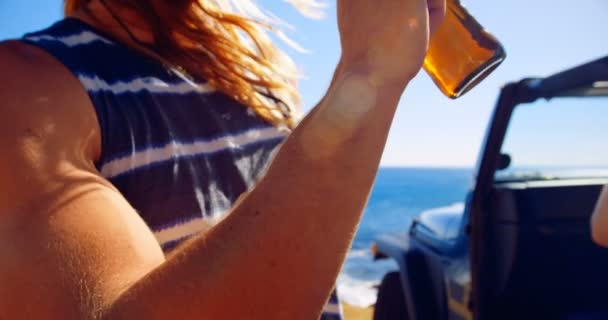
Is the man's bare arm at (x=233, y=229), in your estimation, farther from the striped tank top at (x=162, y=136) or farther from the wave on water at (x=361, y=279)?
the wave on water at (x=361, y=279)

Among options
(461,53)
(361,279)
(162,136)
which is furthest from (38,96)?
(361,279)

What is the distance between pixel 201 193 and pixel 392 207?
187ft

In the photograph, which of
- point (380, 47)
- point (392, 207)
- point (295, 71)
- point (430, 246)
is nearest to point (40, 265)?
point (380, 47)

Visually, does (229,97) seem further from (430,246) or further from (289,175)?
(430,246)

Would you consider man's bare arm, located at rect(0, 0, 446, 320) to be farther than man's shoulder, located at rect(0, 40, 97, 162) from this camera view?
No

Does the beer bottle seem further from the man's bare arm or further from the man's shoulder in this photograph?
the man's shoulder

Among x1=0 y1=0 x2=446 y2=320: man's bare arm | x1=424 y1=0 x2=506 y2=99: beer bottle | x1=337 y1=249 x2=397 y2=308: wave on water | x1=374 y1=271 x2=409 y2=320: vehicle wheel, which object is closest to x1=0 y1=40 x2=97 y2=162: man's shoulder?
x1=0 y1=0 x2=446 y2=320: man's bare arm

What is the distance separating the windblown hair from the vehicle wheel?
121 inches

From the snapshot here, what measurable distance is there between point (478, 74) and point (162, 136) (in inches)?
24.7

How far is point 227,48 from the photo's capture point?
4.30ft

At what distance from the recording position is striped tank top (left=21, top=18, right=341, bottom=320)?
899mm

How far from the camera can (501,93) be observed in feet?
10.3

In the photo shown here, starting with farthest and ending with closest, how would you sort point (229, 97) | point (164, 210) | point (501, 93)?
point (501, 93)
point (229, 97)
point (164, 210)

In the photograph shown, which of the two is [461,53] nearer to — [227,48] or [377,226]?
[227,48]
